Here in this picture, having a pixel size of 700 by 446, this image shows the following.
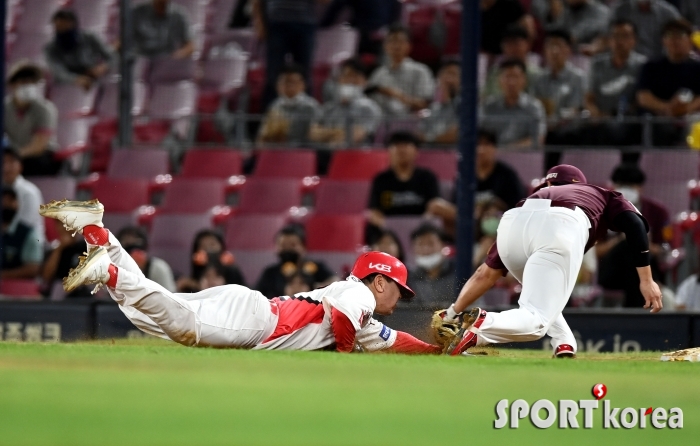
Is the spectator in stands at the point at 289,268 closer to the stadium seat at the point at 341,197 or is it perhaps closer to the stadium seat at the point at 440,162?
the stadium seat at the point at 341,197

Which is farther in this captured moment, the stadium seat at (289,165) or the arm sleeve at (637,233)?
the stadium seat at (289,165)

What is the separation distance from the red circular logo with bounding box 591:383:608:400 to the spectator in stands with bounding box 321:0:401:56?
8795 mm

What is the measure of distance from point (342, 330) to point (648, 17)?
7004 mm

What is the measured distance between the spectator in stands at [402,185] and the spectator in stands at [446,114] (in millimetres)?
786

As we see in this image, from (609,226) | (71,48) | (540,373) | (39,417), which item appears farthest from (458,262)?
(71,48)

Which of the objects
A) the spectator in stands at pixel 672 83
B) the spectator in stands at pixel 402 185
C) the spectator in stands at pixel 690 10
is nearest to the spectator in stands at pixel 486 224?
the spectator in stands at pixel 402 185

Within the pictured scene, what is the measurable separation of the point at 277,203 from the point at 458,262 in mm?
3955

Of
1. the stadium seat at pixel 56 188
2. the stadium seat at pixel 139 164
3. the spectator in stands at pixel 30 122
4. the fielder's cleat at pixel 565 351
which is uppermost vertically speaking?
the spectator in stands at pixel 30 122

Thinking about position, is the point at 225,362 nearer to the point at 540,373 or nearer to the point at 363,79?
the point at 540,373

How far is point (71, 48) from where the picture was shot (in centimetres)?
1560

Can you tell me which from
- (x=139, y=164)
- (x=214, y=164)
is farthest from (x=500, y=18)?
(x=139, y=164)

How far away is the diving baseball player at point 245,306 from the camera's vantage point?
24.4 ft

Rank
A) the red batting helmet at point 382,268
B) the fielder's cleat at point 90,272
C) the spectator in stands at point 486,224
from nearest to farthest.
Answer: the fielder's cleat at point 90,272
the red batting helmet at point 382,268
the spectator in stands at point 486,224

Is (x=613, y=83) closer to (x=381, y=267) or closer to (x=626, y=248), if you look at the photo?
(x=626, y=248)
